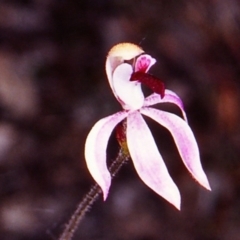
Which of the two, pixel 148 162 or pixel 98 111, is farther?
pixel 98 111

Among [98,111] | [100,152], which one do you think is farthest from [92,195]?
[98,111]

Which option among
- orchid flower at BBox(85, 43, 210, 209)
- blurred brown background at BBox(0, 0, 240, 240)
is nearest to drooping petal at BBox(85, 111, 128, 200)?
orchid flower at BBox(85, 43, 210, 209)

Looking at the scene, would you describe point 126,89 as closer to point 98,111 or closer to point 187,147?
point 187,147

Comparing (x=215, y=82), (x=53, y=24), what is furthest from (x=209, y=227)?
(x=53, y=24)

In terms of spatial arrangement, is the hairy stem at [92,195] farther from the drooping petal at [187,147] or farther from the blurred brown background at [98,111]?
the blurred brown background at [98,111]

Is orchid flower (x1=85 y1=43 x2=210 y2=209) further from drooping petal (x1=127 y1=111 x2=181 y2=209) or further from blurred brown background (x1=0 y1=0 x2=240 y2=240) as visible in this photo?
blurred brown background (x1=0 y1=0 x2=240 y2=240)

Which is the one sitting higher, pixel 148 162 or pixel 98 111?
pixel 98 111
